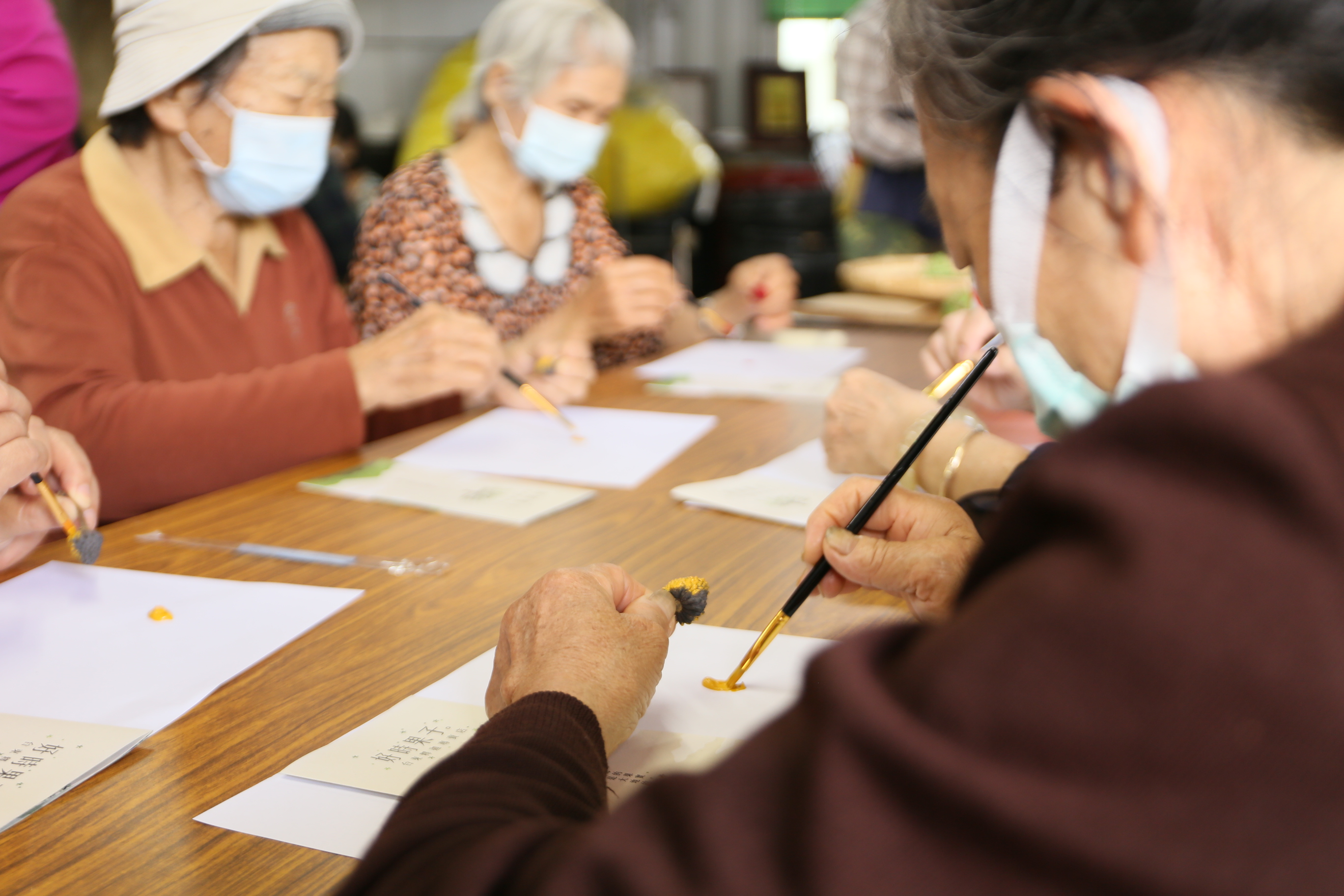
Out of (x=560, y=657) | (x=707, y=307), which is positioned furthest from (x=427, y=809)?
(x=707, y=307)

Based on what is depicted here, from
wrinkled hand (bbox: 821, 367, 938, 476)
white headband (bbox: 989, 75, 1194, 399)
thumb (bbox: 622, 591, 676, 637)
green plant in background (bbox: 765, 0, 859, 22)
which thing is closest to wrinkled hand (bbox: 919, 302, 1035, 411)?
wrinkled hand (bbox: 821, 367, 938, 476)

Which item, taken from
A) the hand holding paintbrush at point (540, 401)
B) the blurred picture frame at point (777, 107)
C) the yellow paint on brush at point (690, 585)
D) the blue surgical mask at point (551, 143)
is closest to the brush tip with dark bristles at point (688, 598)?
the yellow paint on brush at point (690, 585)

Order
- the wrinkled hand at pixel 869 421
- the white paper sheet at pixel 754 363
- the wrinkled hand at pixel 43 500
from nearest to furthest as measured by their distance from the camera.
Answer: the wrinkled hand at pixel 43 500 < the wrinkled hand at pixel 869 421 < the white paper sheet at pixel 754 363

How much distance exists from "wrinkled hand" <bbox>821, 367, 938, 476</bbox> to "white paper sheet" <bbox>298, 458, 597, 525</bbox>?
0.30 m

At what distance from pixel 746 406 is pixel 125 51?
41.0 inches

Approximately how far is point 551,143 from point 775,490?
4.00ft

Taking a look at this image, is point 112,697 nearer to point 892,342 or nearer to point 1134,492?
point 1134,492

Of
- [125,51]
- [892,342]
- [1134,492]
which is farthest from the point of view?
[892,342]

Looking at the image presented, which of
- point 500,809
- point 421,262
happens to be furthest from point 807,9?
point 500,809

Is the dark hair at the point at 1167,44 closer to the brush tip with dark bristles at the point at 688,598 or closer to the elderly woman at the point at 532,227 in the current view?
the brush tip with dark bristles at the point at 688,598

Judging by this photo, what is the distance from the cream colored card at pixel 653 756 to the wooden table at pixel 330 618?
0.36 ft

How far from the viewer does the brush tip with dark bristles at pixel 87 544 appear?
1.01 metres

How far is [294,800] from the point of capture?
644 millimetres

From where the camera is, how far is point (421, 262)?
6.95 feet
